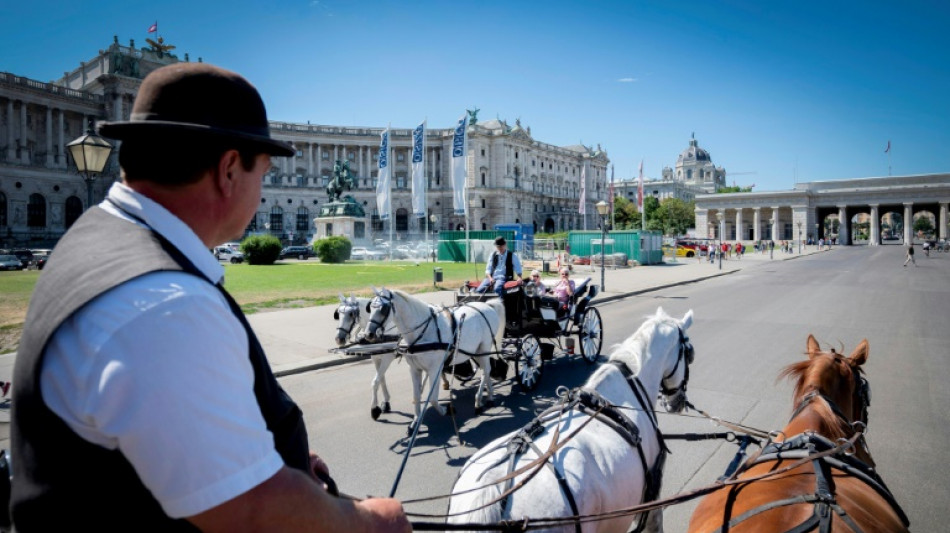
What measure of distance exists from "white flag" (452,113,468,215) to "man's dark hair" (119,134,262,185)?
35288 millimetres

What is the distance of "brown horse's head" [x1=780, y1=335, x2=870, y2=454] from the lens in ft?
11.2

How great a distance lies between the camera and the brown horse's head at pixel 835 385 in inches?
134

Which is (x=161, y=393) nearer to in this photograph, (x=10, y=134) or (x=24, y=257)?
(x=24, y=257)

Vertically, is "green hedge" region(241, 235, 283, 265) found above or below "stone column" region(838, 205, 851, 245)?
below

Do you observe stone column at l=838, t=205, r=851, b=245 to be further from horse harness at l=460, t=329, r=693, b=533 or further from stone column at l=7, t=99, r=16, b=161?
stone column at l=7, t=99, r=16, b=161

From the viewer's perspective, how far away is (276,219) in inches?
2849

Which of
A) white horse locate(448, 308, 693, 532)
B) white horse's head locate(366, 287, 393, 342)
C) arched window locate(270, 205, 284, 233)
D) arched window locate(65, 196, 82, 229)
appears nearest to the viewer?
white horse locate(448, 308, 693, 532)

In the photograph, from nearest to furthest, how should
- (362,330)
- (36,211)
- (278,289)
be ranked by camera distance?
1. (362,330)
2. (278,289)
3. (36,211)

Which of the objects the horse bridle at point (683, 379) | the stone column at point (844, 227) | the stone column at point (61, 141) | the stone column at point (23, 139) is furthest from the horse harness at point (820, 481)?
the stone column at point (844, 227)

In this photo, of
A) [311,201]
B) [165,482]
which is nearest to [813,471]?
[165,482]

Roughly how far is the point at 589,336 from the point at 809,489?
7.20m

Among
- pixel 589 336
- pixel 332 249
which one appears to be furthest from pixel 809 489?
pixel 332 249

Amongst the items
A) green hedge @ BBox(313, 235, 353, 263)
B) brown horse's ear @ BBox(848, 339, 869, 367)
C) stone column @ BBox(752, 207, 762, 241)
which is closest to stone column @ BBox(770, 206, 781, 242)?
stone column @ BBox(752, 207, 762, 241)

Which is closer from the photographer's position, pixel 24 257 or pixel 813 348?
pixel 813 348
